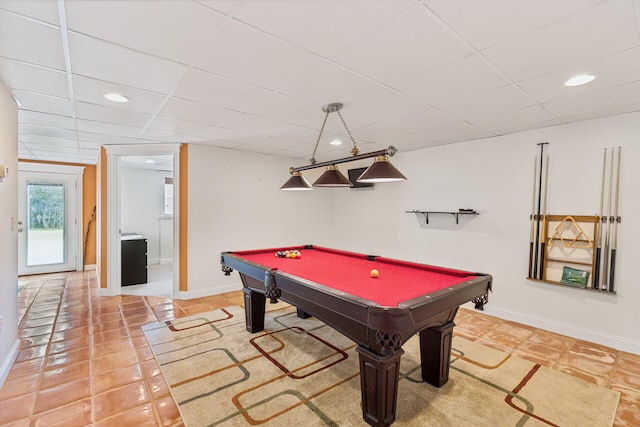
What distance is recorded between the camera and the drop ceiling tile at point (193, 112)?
111 inches

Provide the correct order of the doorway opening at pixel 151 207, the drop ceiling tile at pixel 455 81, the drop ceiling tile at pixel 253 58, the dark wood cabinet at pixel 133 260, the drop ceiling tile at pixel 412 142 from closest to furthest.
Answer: the drop ceiling tile at pixel 253 58 < the drop ceiling tile at pixel 455 81 < the drop ceiling tile at pixel 412 142 < the dark wood cabinet at pixel 133 260 < the doorway opening at pixel 151 207

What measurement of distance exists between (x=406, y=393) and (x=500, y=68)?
2.47 meters

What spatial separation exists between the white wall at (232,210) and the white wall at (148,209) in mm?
3406

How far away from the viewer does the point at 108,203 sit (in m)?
4.63

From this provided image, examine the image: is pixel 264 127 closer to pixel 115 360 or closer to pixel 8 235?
pixel 8 235

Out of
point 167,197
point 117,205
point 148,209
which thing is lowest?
point 148,209

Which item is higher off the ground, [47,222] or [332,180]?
[332,180]

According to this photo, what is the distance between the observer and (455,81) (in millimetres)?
2301

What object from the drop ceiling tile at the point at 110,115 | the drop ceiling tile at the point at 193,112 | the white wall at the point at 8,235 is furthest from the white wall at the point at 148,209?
the drop ceiling tile at the point at 193,112

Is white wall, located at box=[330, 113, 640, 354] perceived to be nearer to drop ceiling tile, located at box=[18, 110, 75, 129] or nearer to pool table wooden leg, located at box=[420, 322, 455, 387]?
pool table wooden leg, located at box=[420, 322, 455, 387]

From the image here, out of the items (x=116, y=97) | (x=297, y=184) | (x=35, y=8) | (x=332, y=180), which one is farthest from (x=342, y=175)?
(x=35, y=8)

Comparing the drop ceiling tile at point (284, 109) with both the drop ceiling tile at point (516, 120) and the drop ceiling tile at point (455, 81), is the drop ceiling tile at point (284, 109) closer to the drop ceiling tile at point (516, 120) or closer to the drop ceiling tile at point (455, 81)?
the drop ceiling tile at point (455, 81)

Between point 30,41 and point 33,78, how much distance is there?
67 cm

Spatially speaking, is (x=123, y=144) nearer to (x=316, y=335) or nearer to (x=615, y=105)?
(x=316, y=335)
